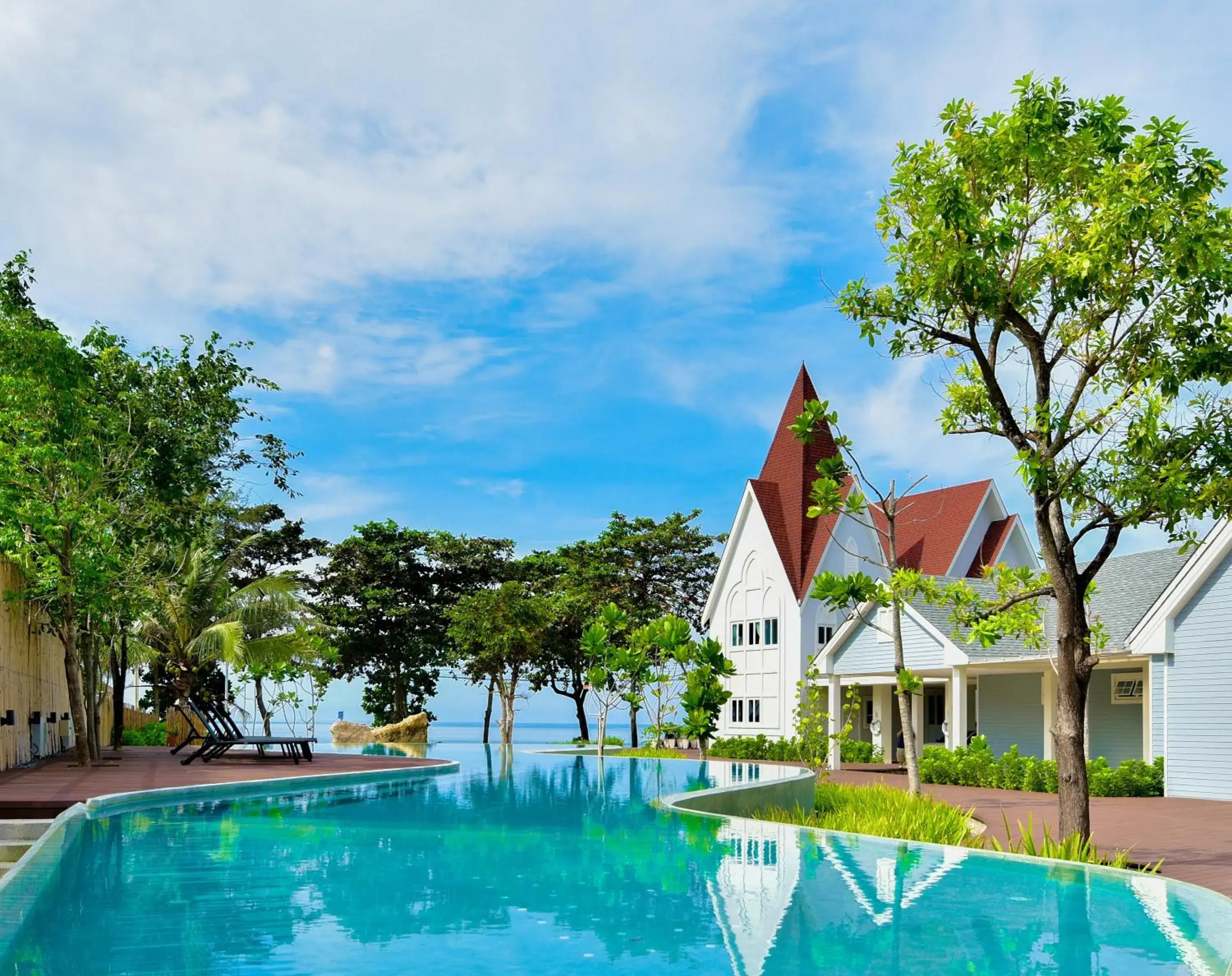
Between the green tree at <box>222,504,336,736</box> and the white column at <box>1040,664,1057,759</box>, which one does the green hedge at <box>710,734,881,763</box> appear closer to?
the white column at <box>1040,664,1057,759</box>

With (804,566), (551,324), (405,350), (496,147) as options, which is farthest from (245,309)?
(804,566)

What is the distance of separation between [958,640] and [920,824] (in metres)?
14.6

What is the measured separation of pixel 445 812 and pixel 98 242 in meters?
9.96

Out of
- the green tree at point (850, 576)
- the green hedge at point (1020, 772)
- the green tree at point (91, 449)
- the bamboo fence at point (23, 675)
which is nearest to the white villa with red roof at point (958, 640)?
the green hedge at point (1020, 772)

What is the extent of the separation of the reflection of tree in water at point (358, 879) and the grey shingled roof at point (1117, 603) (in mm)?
12438

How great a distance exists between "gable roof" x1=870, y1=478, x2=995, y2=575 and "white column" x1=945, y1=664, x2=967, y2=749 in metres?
11.9

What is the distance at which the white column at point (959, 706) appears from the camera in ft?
86.7

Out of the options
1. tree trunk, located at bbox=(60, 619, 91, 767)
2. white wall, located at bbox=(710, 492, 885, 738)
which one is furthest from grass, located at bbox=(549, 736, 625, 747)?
tree trunk, located at bbox=(60, 619, 91, 767)

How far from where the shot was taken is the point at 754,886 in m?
10.2

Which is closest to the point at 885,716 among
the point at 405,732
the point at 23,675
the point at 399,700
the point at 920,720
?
the point at 920,720

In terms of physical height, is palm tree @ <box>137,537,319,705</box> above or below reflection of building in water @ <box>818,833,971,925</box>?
above

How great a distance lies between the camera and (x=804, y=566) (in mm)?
41188

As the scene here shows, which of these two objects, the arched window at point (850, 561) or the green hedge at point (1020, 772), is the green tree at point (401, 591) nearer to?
the arched window at point (850, 561)

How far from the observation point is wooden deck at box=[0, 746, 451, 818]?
47.6ft
